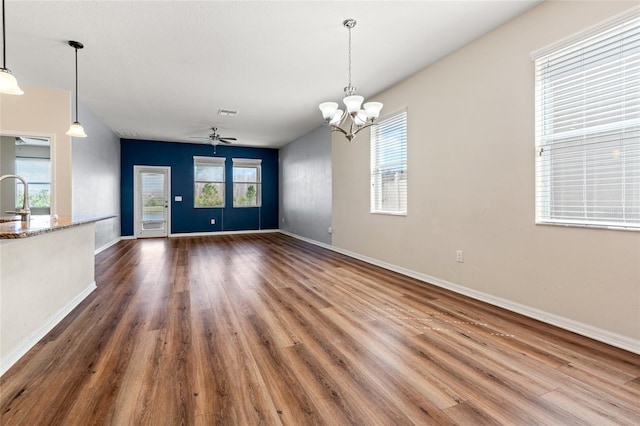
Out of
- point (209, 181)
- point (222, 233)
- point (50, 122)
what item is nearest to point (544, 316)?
point (50, 122)

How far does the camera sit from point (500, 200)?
3020mm

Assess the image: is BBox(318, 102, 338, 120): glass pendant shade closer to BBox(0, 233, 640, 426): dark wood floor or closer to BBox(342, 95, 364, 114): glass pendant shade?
BBox(342, 95, 364, 114): glass pendant shade

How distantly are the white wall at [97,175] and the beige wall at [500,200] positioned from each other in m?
5.30

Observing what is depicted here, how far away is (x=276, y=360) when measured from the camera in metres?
2.04

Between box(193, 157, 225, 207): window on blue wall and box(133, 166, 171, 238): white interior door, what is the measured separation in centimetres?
77

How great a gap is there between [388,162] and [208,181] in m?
6.52

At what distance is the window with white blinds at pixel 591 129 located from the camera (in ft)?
7.19

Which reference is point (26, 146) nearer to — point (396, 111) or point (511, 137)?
point (396, 111)

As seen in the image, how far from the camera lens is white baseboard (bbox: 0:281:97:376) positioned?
1932 millimetres

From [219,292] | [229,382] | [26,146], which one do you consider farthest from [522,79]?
[26,146]

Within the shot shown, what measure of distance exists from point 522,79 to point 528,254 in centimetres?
161

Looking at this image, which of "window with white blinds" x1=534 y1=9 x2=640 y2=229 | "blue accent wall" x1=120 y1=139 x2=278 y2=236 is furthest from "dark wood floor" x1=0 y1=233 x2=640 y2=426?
"blue accent wall" x1=120 y1=139 x2=278 y2=236

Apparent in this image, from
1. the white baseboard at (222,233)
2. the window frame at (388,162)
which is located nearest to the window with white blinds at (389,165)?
the window frame at (388,162)

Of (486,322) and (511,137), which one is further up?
→ (511,137)
